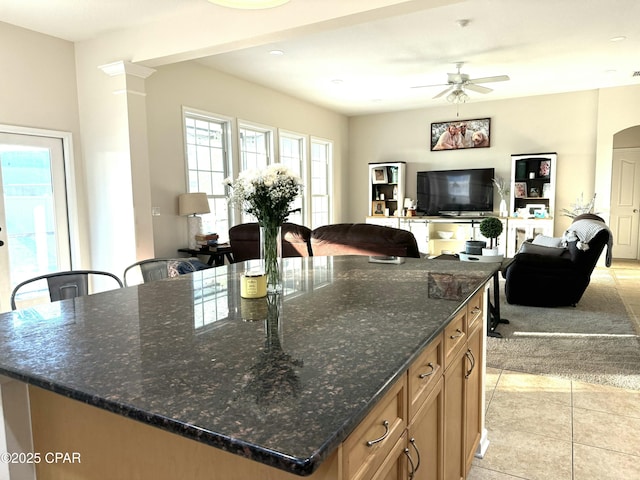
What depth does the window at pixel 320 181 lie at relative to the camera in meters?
8.34

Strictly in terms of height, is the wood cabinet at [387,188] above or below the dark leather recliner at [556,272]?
above

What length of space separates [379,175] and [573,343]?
18.9 ft

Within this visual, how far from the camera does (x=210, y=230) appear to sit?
19.6 feet

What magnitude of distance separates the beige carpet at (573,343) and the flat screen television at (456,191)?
136 inches

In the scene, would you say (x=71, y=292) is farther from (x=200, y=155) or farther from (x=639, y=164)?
(x=639, y=164)

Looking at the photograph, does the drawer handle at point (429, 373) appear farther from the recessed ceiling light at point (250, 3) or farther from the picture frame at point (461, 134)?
the picture frame at point (461, 134)

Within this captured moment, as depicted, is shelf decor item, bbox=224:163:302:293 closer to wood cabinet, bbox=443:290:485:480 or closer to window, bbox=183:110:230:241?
wood cabinet, bbox=443:290:485:480

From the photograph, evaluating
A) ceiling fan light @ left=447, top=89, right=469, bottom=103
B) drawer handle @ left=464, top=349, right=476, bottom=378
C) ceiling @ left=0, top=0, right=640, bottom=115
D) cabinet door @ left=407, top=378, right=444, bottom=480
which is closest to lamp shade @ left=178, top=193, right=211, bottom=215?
ceiling @ left=0, top=0, right=640, bottom=115

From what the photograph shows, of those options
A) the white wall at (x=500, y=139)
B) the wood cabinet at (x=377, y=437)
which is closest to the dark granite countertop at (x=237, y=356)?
the wood cabinet at (x=377, y=437)

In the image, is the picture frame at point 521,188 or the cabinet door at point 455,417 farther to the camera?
the picture frame at point 521,188

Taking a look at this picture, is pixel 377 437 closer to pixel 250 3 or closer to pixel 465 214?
pixel 250 3

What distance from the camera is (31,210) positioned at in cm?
425

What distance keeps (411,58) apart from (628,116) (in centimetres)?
421

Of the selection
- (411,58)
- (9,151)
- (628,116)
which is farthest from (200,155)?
(628,116)
